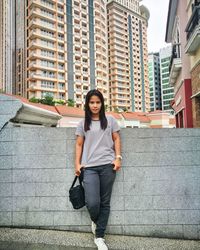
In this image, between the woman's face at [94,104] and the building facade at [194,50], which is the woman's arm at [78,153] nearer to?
the woman's face at [94,104]

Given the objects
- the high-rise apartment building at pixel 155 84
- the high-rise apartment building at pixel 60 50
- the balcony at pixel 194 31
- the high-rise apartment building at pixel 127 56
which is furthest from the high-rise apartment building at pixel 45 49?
the high-rise apartment building at pixel 155 84

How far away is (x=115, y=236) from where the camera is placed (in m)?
2.90

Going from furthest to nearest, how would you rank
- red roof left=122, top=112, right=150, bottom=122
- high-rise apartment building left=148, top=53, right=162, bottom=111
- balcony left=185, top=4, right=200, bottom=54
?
1. high-rise apartment building left=148, top=53, right=162, bottom=111
2. red roof left=122, top=112, right=150, bottom=122
3. balcony left=185, top=4, right=200, bottom=54

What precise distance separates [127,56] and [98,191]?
79.0 meters

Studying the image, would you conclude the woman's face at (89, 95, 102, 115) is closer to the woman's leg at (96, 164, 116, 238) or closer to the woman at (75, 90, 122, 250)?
the woman at (75, 90, 122, 250)

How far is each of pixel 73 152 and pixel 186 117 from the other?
21.8ft

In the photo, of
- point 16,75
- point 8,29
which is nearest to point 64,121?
point 16,75

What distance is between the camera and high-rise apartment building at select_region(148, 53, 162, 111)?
11056 cm

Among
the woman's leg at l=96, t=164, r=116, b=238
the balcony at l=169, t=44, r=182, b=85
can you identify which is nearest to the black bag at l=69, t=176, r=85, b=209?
the woman's leg at l=96, t=164, r=116, b=238

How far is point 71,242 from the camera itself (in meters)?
2.75

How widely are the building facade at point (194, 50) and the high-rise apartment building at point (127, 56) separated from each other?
6085cm

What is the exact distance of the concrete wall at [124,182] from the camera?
116 inches

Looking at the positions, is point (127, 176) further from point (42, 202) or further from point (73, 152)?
point (42, 202)

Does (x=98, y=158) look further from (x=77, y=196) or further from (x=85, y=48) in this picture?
(x=85, y=48)
